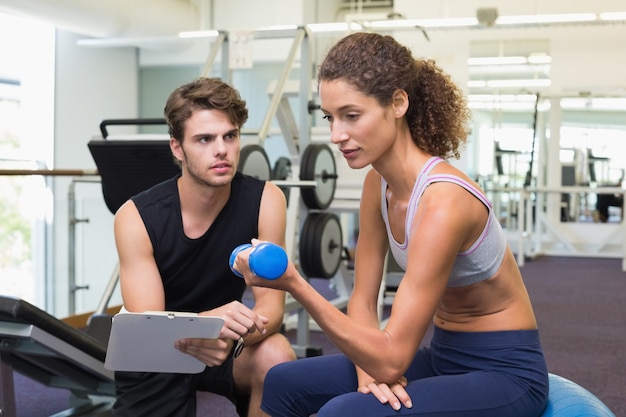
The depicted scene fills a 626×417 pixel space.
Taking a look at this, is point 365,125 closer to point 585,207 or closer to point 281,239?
point 281,239

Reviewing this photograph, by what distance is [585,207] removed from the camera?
9.49 meters

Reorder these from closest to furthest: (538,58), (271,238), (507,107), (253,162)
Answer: (271,238) < (253,162) < (538,58) < (507,107)

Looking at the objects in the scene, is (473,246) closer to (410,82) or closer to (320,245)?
(410,82)

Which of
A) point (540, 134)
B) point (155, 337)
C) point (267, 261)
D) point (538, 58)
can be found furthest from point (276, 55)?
point (267, 261)

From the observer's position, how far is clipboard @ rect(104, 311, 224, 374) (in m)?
1.55

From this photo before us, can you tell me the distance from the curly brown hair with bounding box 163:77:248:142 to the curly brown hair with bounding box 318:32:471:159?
56 centimetres

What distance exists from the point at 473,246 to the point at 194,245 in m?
0.81

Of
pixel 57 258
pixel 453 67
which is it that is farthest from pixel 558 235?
pixel 57 258

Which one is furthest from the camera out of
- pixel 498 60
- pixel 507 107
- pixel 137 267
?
pixel 507 107

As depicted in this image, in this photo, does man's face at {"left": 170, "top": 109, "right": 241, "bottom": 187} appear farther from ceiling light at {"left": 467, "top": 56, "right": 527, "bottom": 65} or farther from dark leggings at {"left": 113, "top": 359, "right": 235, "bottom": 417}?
ceiling light at {"left": 467, "top": 56, "right": 527, "bottom": 65}

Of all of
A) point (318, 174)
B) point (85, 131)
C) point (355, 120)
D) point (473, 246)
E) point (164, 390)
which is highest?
point (85, 131)

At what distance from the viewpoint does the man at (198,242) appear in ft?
6.10

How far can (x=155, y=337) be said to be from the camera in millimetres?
1604

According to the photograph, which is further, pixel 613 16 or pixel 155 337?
pixel 613 16
